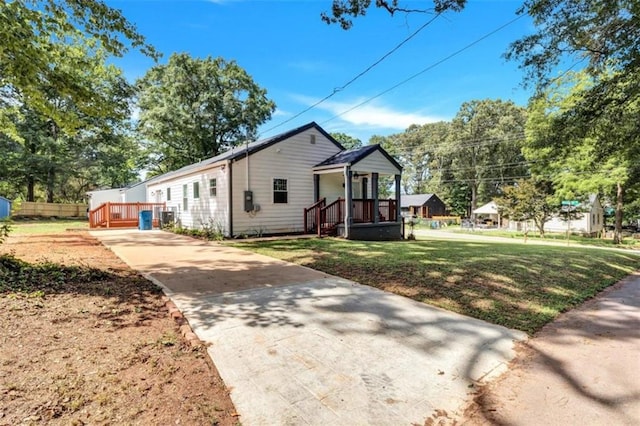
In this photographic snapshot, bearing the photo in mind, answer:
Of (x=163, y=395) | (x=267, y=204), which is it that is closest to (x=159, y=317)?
(x=163, y=395)

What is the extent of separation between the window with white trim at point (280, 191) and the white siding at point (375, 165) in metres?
2.83

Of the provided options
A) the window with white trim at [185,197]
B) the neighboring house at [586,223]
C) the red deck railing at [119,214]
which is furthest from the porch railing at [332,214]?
the neighboring house at [586,223]

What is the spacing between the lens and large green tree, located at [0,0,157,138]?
16.4 feet

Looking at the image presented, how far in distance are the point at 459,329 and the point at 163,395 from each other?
2.90 meters

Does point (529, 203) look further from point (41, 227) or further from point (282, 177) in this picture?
point (41, 227)

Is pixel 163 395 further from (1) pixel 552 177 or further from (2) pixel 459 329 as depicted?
(1) pixel 552 177

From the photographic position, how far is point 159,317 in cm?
385

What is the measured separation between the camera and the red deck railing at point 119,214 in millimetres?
17819

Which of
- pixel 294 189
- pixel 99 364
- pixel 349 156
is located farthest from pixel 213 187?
pixel 99 364

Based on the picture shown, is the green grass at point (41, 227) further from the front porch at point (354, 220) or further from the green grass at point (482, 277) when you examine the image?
the green grass at point (482, 277)

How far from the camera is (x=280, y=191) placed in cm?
1299

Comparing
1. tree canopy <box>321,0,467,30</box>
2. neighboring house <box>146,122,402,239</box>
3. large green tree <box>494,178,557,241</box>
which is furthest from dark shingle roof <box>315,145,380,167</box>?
large green tree <box>494,178,557,241</box>

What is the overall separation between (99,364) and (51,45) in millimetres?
6670

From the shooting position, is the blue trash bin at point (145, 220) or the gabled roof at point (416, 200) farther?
the gabled roof at point (416, 200)
